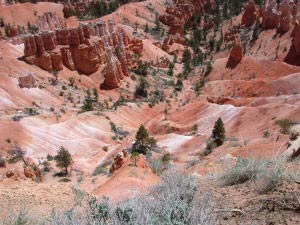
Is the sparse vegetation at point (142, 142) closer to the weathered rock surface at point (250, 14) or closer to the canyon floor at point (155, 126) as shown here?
the canyon floor at point (155, 126)

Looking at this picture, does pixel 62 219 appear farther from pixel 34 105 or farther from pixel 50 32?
pixel 50 32

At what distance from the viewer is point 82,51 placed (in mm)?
64688

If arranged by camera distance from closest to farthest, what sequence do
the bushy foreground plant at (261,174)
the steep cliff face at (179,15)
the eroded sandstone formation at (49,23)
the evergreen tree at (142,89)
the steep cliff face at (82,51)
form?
the bushy foreground plant at (261,174)
the steep cliff face at (82,51)
the evergreen tree at (142,89)
the eroded sandstone formation at (49,23)
the steep cliff face at (179,15)

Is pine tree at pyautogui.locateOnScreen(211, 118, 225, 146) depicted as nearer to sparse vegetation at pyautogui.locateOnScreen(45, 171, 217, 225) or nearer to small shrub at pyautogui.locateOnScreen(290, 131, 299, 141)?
small shrub at pyautogui.locateOnScreen(290, 131, 299, 141)

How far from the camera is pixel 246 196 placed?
7363 millimetres

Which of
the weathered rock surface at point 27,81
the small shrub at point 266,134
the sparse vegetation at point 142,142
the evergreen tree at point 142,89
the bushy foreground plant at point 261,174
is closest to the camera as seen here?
the bushy foreground plant at point 261,174

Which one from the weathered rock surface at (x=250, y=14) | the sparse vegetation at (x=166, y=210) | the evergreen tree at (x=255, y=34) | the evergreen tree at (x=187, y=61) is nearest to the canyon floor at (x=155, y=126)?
the sparse vegetation at (x=166, y=210)

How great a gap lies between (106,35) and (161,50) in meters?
17.4

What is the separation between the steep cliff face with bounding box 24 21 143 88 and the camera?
60500 mm

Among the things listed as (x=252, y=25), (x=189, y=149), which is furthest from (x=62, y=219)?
(x=252, y=25)

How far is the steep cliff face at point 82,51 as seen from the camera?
60.5 metres

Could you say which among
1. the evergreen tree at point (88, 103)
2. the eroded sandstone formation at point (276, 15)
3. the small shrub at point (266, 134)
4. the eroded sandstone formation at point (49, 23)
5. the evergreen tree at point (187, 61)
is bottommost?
the evergreen tree at point (187, 61)

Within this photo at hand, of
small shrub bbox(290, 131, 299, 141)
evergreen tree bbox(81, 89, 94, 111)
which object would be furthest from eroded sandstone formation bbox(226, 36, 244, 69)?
small shrub bbox(290, 131, 299, 141)

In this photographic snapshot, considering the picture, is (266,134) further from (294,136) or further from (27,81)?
(27,81)
